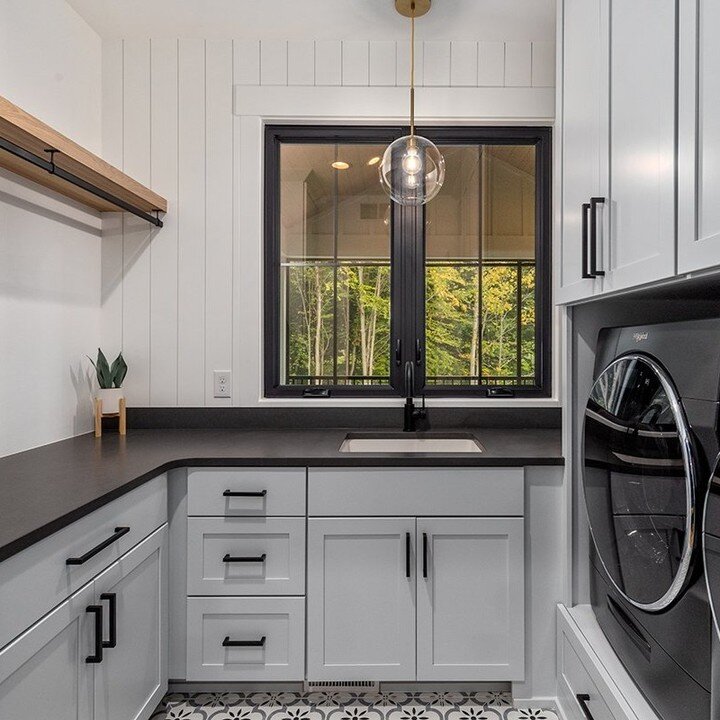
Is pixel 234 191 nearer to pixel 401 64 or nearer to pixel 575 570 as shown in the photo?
pixel 401 64

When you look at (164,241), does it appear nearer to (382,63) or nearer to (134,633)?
(382,63)

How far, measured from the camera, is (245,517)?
183cm

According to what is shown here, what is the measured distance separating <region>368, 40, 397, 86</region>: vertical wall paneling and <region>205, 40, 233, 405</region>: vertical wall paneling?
0.60 metres

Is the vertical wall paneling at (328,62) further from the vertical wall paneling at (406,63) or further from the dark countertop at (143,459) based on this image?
the dark countertop at (143,459)

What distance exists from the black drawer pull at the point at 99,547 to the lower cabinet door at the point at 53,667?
84mm

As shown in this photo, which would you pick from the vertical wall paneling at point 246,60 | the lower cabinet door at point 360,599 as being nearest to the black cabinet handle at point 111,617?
the lower cabinet door at point 360,599

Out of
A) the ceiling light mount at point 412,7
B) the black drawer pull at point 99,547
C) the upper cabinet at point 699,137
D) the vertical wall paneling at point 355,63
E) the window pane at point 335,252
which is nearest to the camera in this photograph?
the upper cabinet at point 699,137

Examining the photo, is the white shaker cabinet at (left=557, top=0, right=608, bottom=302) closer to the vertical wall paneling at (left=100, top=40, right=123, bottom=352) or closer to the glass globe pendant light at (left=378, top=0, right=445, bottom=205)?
the glass globe pendant light at (left=378, top=0, right=445, bottom=205)

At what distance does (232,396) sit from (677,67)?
188 cm

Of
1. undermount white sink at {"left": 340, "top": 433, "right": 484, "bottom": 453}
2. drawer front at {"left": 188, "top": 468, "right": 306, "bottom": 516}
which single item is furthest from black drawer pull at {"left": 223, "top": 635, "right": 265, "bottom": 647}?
undermount white sink at {"left": 340, "top": 433, "right": 484, "bottom": 453}

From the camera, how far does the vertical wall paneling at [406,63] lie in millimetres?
2355

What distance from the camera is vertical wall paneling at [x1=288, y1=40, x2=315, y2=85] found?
236 cm

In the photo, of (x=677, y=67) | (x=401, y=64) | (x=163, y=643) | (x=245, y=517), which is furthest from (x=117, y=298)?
(x=677, y=67)

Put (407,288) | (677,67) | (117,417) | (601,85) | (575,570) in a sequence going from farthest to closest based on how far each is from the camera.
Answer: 1. (407,288)
2. (117,417)
3. (575,570)
4. (601,85)
5. (677,67)
